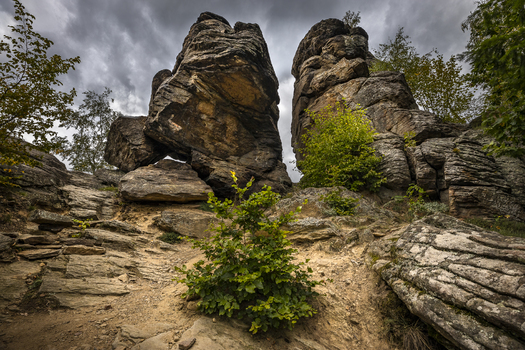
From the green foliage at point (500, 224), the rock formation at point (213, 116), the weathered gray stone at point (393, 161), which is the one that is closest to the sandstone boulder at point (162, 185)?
the rock formation at point (213, 116)

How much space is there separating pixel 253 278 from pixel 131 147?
16724mm

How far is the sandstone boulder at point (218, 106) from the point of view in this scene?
15.3 meters

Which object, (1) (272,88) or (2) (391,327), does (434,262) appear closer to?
(2) (391,327)

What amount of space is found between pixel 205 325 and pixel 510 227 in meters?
10.8

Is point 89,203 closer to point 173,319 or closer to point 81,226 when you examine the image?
point 81,226

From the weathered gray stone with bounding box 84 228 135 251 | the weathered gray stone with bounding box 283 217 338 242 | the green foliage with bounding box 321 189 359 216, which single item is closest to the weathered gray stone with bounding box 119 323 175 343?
the weathered gray stone with bounding box 283 217 338 242

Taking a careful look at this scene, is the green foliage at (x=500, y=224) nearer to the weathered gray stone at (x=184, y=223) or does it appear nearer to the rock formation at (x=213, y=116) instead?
the weathered gray stone at (x=184, y=223)

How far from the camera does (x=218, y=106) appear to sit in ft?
54.8

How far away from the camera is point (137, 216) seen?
10.9 meters

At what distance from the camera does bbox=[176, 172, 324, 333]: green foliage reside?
126 inches

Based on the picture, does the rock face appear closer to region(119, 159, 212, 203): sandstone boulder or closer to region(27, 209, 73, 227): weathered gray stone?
region(27, 209, 73, 227): weathered gray stone

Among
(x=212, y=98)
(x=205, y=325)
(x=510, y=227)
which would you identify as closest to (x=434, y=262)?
(x=205, y=325)

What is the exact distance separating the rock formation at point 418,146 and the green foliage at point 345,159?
1.00 m

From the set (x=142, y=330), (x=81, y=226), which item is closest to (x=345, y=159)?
(x=142, y=330)
